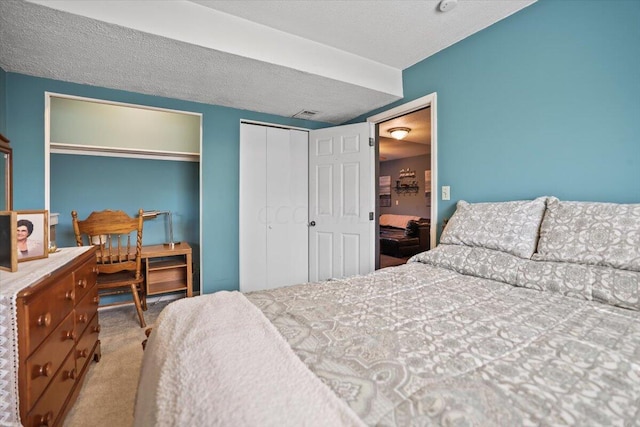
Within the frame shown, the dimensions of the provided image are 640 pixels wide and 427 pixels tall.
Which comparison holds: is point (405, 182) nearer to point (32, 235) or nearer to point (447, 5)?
point (447, 5)

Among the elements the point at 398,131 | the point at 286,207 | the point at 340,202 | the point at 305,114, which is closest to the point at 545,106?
the point at 340,202

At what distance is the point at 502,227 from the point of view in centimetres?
163

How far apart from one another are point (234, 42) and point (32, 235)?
1.62 meters

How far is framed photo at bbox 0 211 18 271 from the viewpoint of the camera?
107 cm

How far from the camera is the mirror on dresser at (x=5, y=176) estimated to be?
1.98 m

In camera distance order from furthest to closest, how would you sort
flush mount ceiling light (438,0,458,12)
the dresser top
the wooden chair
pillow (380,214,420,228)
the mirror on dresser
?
pillow (380,214,420,228), the wooden chair, the mirror on dresser, flush mount ceiling light (438,0,458,12), the dresser top

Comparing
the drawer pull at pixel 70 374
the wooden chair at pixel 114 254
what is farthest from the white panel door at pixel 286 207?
the drawer pull at pixel 70 374

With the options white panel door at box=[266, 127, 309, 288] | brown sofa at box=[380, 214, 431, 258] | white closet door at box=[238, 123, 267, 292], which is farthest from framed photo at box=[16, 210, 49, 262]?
brown sofa at box=[380, 214, 431, 258]

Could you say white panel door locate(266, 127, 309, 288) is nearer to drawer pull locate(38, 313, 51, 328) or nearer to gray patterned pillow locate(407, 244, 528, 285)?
gray patterned pillow locate(407, 244, 528, 285)

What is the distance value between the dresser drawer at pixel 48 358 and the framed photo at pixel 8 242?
319 mm

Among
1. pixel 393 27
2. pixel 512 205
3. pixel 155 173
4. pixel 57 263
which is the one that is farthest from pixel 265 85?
pixel 512 205

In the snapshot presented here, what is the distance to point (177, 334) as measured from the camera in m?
0.89

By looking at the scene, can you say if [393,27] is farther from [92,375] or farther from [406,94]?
[92,375]

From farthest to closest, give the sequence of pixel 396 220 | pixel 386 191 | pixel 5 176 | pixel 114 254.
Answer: pixel 386 191
pixel 396 220
pixel 114 254
pixel 5 176
